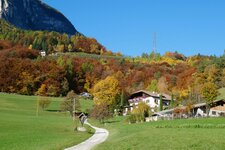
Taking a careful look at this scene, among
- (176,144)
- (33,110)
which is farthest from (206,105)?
(176,144)

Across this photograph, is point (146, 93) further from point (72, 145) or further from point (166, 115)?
point (72, 145)

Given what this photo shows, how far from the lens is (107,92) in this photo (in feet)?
405

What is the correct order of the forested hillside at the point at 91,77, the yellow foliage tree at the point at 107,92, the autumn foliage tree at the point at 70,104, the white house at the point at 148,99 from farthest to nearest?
the forested hillside at the point at 91,77 < the white house at the point at 148,99 < the yellow foliage tree at the point at 107,92 < the autumn foliage tree at the point at 70,104

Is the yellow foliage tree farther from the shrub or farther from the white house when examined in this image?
the shrub

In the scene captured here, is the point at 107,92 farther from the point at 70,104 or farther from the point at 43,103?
the point at 43,103

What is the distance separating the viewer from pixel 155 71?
190m

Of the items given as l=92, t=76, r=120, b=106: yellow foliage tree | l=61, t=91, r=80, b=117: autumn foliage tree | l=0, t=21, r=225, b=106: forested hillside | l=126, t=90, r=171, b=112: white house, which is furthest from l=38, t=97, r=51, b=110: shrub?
l=126, t=90, r=171, b=112: white house

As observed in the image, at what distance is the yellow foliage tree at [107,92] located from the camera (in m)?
121

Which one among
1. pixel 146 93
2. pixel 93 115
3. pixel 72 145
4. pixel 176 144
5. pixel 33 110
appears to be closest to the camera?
pixel 176 144

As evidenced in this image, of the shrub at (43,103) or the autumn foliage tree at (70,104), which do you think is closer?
the autumn foliage tree at (70,104)

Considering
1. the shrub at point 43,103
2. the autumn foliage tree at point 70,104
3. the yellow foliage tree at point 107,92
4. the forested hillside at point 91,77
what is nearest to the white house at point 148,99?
the forested hillside at point 91,77

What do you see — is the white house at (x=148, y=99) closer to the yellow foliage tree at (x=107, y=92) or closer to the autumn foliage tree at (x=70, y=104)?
the yellow foliage tree at (x=107, y=92)

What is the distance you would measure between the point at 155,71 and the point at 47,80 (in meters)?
53.6

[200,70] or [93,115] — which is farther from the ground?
[200,70]
